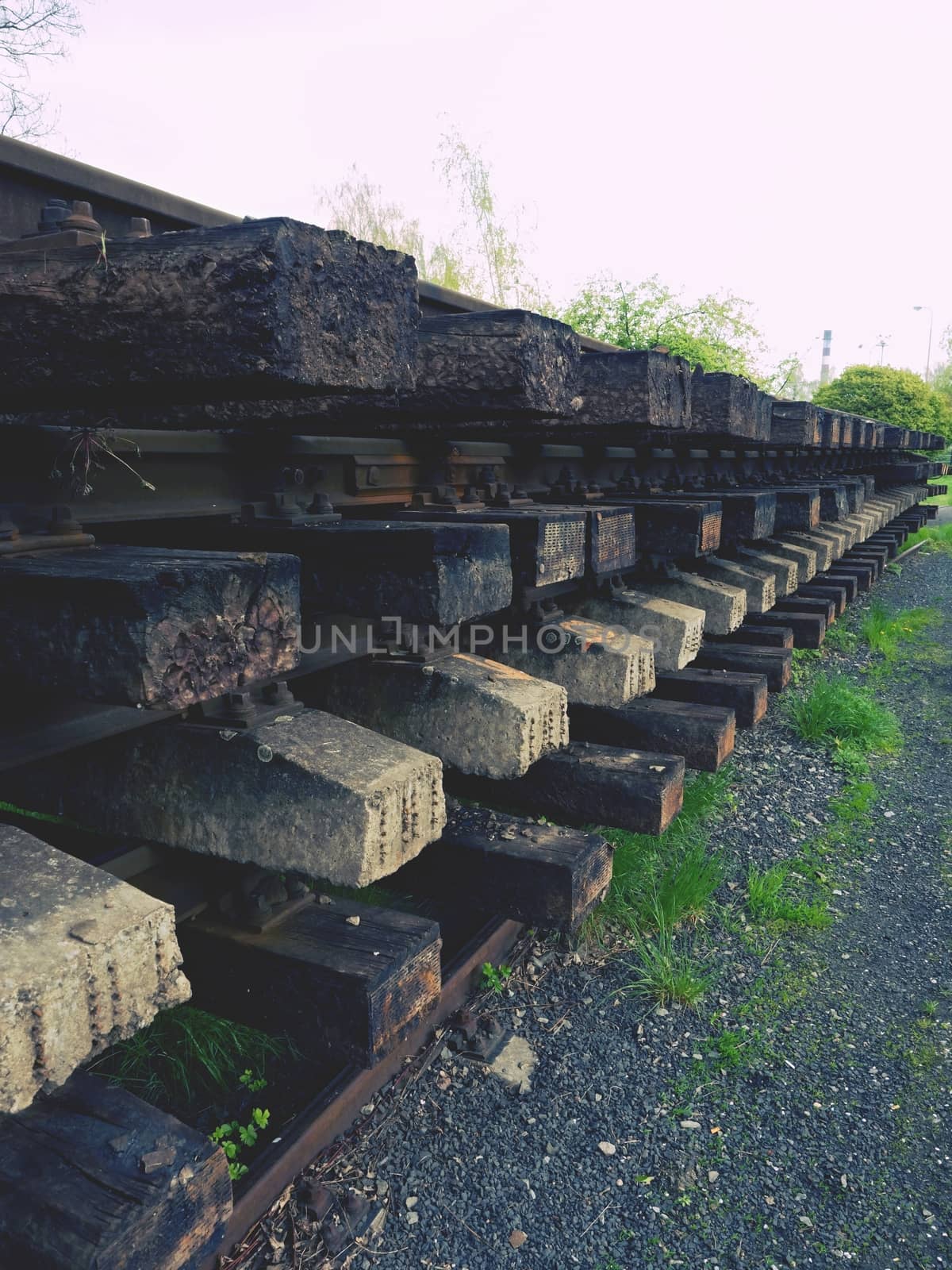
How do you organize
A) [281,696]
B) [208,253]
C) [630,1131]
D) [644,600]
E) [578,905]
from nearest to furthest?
[208,253], [281,696], [578,905], [630,1131], [644,600]

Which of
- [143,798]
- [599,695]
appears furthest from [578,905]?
[143,798]

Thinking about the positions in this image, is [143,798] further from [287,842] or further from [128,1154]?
[128,1154]

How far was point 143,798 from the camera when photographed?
6.01ft

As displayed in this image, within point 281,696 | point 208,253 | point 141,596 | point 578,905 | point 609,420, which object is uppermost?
point 208,253

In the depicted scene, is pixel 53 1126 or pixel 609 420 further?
pixel 609 420

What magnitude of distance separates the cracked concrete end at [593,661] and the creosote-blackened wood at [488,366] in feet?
2.74

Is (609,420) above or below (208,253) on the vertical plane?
below

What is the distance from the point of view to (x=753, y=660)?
4.04 meters

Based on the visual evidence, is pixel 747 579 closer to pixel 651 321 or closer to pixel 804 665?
pixel 804 665

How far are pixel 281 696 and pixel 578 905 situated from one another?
90 cm

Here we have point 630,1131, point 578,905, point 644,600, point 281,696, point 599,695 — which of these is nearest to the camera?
point 281,696

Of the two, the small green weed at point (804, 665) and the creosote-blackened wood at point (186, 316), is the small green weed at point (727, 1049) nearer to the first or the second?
the creosote-blackened wood at point (186, 316)

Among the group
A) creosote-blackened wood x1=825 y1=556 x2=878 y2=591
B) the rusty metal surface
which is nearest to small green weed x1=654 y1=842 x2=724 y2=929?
the rusty metal surface

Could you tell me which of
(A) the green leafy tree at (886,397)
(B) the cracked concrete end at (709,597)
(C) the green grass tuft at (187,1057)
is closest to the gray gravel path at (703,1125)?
(C) the green grass tuft at (187,1057)
